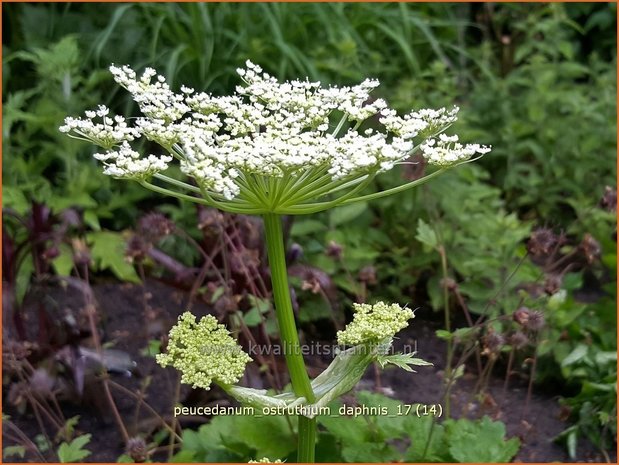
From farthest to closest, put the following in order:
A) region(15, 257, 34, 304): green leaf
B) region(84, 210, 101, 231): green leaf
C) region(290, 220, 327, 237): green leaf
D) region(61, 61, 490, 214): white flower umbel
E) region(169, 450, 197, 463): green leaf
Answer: region(84, 210, 101, 231): green leaf → region(290, 220, 327, 237): green leaf → region(15, 257, 34, 304): green leaf → region(169, 450, 197, 463): green leaf → region(61, 61, 490, 214): white flower umbel

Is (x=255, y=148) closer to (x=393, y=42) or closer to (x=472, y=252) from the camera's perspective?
(x=472, y=252)

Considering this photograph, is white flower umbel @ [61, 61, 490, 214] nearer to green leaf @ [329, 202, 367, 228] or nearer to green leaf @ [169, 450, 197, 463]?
green leaf @ [169, 450, 197, 463]

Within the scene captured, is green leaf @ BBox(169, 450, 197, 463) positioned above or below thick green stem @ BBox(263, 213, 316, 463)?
below

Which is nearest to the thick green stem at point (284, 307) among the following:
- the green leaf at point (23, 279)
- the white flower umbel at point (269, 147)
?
the white flower umbel at point (269, 147)

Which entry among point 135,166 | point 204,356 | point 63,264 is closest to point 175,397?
point 63,264

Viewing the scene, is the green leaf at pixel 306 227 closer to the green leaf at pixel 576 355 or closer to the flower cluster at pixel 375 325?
the green leaf at pixel 576 355

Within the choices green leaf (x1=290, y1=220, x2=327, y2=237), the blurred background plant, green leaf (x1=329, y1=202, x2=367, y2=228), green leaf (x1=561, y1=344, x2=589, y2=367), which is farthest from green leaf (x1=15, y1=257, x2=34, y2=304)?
green leaf (x1=561, y1=344, x2=589, y2=367)

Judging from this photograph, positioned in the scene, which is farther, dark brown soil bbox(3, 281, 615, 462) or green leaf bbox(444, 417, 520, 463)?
dark brown soil bbox(3, 281, 615, 462)

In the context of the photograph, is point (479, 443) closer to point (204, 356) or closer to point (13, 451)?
point (204, 356)
